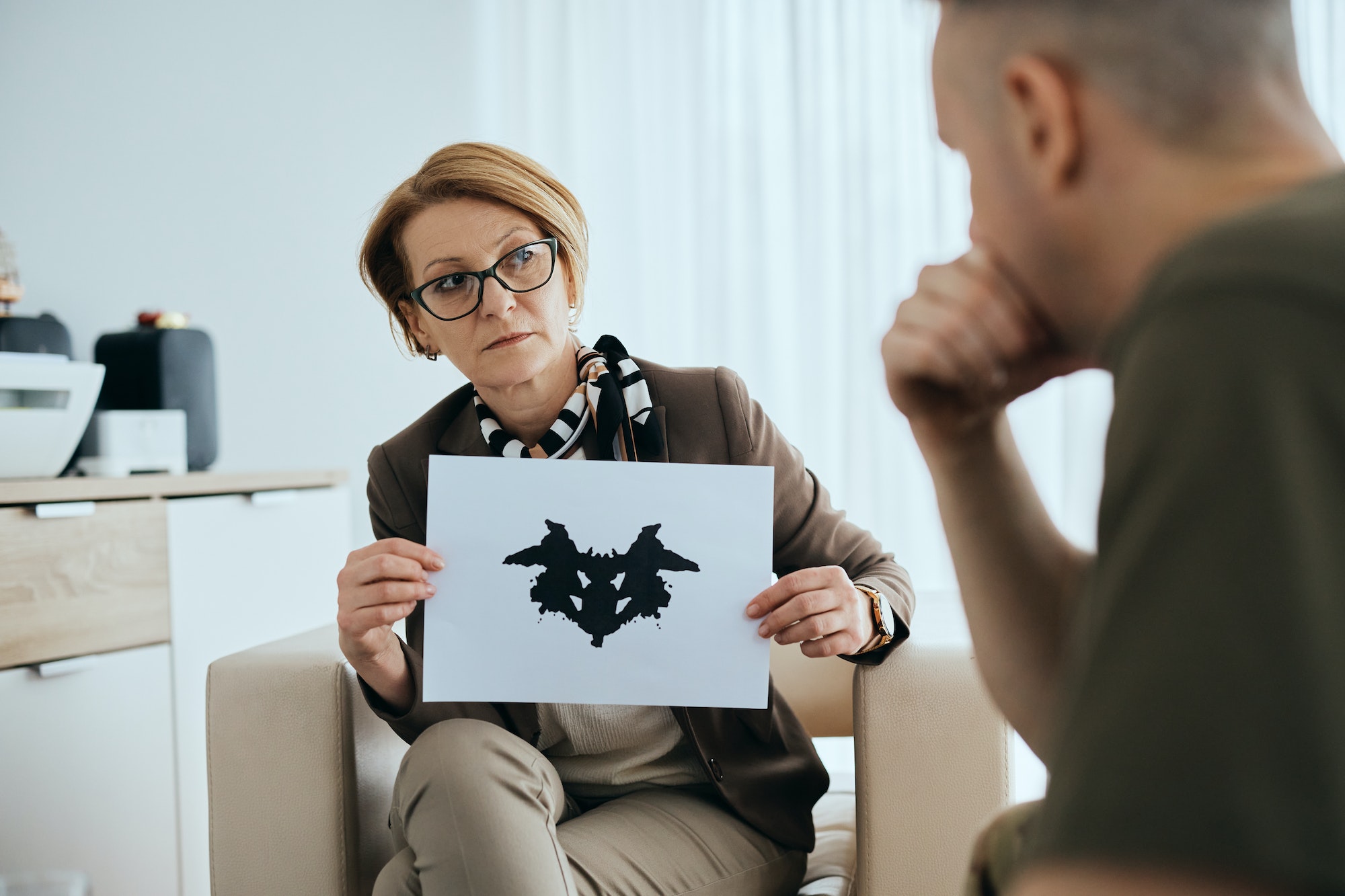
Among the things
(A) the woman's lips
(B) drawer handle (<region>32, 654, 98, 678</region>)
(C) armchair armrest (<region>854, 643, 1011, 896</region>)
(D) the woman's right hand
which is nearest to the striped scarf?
(A) the woman's lips

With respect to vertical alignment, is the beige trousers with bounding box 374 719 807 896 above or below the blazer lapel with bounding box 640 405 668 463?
below

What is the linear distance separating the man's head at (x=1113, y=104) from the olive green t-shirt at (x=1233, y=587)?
72 mm

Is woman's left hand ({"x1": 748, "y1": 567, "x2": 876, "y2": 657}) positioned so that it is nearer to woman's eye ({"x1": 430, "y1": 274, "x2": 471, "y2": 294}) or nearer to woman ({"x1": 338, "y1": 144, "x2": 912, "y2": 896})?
woman ({"x1": 338, "y1": 144, "x2": 912, "y2": 896})

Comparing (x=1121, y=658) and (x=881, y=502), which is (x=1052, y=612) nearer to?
(x=1121, y=658)

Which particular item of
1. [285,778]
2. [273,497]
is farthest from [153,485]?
[285,778]

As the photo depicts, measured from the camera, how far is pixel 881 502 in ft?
8.85

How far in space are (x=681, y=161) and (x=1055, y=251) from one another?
2.47m

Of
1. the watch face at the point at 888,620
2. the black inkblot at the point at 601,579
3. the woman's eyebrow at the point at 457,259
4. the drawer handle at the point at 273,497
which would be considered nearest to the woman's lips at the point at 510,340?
the woman's eyebrow at the point at 457,259

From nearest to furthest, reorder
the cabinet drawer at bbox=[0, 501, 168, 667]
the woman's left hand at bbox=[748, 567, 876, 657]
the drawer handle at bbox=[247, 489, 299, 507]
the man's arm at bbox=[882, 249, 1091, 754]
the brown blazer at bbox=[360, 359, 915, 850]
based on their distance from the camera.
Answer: the man's arm at bbox=[882, 249, 1091, 754]
the woman's left hand at bbox=[748, 567, 876, 657]
the brown blazer at bbox=[360, 359, 915, 850]
the cabinet drawer at bbox=[0, 501, 168, 667]
the drawer handle at bbox=[247, 489, 299, 507]

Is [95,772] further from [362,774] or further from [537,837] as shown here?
[537,837]

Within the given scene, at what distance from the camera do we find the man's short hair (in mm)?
347

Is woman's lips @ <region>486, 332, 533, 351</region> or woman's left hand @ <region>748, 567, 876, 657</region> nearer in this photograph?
woman's left hand @ <region>748, 567, 876, 657</region>

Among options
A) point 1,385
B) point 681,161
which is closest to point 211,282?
point 1,385

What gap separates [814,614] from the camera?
106 centimetres
